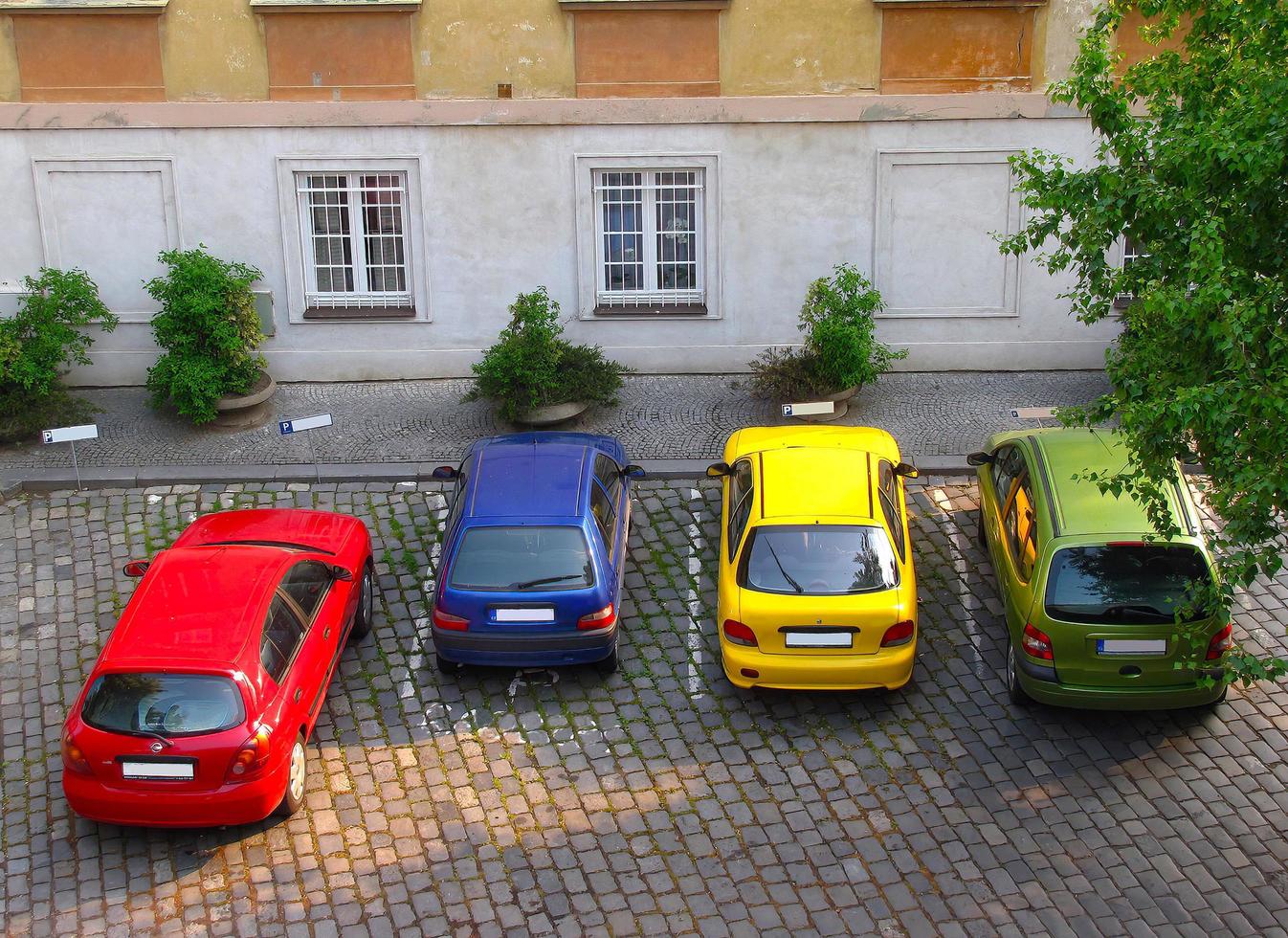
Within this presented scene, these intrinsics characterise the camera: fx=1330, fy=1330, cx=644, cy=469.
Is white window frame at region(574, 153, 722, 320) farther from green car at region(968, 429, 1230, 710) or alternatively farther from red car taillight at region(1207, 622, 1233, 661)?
→ red car taillight at region(1207, 622, 1233, 661)

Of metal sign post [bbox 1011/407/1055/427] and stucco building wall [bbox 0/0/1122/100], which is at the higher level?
stucco building wall [bbox 0/0/1122/100]

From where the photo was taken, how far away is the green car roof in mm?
9805

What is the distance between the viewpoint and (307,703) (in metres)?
9.40

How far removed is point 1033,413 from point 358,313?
25.3ft

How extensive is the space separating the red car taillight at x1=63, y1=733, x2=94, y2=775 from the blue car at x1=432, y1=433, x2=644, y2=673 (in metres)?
2.65

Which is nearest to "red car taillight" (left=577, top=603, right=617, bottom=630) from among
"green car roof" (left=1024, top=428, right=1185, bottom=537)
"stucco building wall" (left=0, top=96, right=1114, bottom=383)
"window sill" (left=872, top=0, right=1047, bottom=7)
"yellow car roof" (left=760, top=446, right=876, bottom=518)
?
"yellow car roof" (left=760, top=446, right=876, bottom=518)

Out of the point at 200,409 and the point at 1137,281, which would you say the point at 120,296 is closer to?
the point at 200,409

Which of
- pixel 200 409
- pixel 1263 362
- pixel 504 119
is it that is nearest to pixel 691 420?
pixel 504 119

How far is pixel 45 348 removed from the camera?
46.0 feet

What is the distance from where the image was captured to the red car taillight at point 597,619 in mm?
10008

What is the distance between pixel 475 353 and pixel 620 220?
2.28 meters

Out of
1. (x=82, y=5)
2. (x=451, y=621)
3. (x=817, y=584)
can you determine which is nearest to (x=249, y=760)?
(x=451, y=621)

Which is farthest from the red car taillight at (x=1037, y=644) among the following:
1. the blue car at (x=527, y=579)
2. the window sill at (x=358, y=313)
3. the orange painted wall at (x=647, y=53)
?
the window sill at (x=358, y=313)

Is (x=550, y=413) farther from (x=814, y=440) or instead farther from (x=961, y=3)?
(x=961, y=3)
